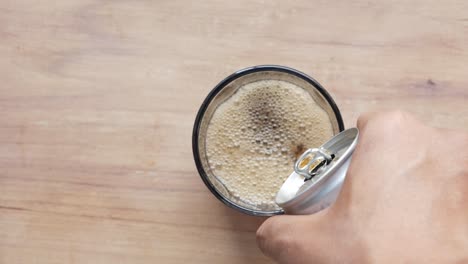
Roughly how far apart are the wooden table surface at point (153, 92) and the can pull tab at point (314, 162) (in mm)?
137

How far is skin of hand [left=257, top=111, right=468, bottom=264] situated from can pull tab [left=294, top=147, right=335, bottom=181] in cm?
5

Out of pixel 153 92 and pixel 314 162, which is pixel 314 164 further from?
pixel 153 92

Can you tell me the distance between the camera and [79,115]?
0.59 m

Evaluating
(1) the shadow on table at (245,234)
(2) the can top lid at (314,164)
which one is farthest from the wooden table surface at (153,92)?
(2) the can top lid at (314,164)

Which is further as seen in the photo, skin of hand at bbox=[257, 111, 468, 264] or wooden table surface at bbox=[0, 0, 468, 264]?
wooden table surface at bbox=[0, 0, 468, 264]

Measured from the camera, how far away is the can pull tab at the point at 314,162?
44cm

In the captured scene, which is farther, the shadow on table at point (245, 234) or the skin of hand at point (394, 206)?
the shadow on table at point (245, 234)

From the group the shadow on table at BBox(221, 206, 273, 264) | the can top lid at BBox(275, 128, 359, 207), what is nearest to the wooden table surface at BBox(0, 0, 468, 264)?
the shadow on table at BBox(221, 206, 273, 264)

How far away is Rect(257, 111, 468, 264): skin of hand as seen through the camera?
0.34 metres

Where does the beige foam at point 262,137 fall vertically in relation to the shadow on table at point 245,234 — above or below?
above

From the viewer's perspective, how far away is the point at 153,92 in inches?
23.1

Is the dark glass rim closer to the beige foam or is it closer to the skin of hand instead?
the beige foam

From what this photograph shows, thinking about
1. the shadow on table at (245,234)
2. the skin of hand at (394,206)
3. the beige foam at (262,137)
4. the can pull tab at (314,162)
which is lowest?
the shadow on table at (245,234)

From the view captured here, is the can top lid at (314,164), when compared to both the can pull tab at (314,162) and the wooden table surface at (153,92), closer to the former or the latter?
the can pull tab at (314,162)
